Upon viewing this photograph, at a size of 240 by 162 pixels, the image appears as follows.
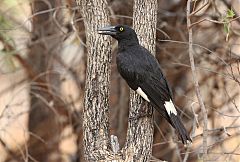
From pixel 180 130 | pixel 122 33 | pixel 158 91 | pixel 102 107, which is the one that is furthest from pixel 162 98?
pixel 122 33

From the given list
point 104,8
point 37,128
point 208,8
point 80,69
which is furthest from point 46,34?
point 104,8

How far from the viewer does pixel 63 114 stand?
24.4 ft

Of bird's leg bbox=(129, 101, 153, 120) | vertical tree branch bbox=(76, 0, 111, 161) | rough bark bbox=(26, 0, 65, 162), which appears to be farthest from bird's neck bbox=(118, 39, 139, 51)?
rough bark bbox=(26, 0, 65, 162)

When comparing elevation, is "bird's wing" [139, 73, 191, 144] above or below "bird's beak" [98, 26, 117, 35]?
below

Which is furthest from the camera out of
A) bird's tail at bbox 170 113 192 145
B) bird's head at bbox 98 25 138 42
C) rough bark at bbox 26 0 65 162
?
rough bark at bbox 26 0 65 162

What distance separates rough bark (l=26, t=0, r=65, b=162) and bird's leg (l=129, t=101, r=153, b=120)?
2.33m

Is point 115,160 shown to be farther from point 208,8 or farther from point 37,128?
point 37,128

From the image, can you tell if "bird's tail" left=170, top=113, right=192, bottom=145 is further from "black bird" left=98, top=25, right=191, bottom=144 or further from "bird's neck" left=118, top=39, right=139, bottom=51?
"bird's neck" left=118, top=39, right=139, bottom=51

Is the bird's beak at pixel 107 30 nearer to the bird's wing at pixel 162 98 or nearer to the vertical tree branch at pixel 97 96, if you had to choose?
the vertical tree branch at pixel 97 96

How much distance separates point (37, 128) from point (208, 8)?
2753 millimetres

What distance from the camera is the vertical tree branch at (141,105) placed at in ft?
14.3

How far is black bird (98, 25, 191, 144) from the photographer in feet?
14.9

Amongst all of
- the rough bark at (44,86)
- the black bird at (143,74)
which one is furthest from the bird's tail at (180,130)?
the rough bark at (44,86)

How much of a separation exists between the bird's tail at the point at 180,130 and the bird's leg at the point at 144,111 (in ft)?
0.53
